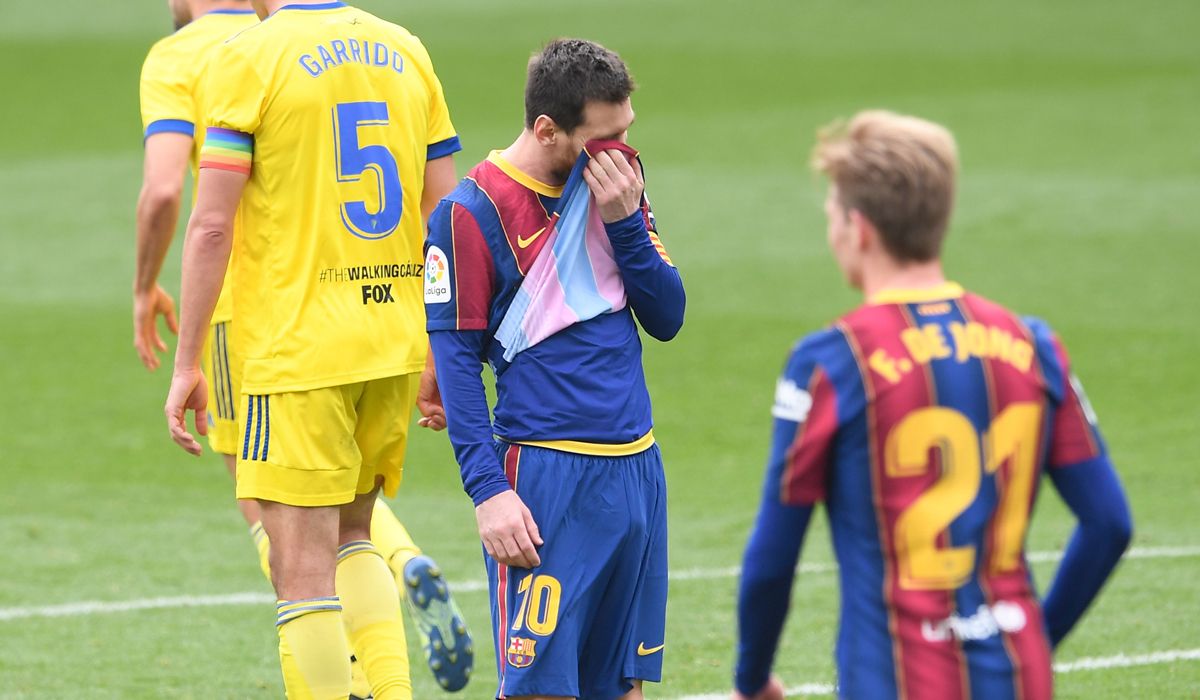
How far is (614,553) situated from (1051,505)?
4989 mm

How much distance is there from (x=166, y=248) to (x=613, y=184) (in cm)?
226

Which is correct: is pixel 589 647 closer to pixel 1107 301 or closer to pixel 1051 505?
pixel 1051 505

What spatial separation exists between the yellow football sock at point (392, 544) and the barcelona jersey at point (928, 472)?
8.58ft

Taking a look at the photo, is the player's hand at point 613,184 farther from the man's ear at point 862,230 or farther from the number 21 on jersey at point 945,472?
the number 21 on jersey at point 945,472

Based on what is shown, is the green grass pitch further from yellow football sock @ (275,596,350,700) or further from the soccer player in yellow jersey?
yellow football sock @ (275,596,350,700)

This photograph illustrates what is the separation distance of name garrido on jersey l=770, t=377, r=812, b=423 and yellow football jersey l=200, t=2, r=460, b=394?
6.03 feet

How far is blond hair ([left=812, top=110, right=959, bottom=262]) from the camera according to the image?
266 cm

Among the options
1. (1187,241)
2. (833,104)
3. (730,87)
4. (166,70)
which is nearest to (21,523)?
(166,70)

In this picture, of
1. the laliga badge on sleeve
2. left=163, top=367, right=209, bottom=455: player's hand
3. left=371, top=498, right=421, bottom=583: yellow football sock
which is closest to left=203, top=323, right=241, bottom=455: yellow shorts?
left=163, top=367, right=209, bottom=455: player's hand

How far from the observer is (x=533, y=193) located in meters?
3.85

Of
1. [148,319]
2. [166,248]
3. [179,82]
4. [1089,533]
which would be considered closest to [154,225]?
[166,248]

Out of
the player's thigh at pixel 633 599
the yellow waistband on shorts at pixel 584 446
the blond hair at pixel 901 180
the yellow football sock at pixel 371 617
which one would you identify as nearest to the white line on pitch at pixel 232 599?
the yellow football sock at pixel 371 617

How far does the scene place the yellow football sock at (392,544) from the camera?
514 centimetres

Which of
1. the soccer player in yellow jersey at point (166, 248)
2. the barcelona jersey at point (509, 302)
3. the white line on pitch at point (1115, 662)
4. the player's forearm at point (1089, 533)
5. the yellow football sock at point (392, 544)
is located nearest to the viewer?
the player's forearm at point (1089, 533)
